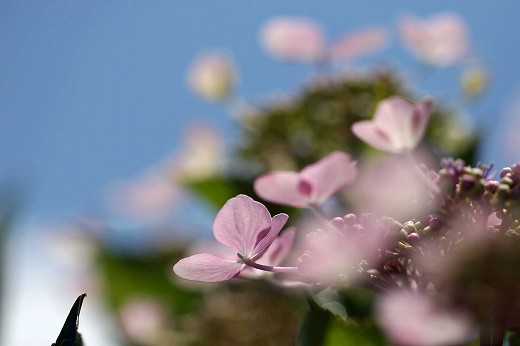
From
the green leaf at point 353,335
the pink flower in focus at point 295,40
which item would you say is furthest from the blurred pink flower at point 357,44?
the green leaf at point 353,335

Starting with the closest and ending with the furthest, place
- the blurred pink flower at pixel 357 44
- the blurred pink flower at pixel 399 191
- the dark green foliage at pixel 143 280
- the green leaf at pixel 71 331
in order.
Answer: the green leaf at pixel 71 331 < the blurred pink flower at pixel 399 191 < the blurred pink flower at pixel 357 44 < the dark green foliage at pixel 143 280

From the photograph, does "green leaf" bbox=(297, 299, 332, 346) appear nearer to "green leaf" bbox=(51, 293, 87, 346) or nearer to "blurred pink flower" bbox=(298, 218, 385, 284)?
"blurred pink flower" bbox=(298, 218, 385, 284)

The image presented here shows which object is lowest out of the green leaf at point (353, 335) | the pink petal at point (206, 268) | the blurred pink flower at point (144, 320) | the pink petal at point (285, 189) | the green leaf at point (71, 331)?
the blurred pink flower at point (144, 320)

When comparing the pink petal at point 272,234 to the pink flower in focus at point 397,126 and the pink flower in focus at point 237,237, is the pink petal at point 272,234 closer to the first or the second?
the pink flower in focus at point 237,237

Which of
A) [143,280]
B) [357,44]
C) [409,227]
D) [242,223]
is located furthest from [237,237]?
[143,280]

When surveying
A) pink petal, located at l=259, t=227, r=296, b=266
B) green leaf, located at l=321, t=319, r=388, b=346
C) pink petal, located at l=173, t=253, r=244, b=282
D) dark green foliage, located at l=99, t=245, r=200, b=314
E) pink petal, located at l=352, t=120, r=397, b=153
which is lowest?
dark green foliage, located at l=99, t=245, r=200, b=314

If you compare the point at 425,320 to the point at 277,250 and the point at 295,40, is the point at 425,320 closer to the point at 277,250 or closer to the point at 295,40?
the point at 277,250

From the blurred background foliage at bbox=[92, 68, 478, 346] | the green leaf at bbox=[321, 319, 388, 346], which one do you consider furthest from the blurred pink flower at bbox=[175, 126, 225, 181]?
the green leaf at bbox=[321, 319, 388, 346]

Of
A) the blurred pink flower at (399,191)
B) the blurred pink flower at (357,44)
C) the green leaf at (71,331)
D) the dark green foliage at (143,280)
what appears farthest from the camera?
the dark green foliage at (143,280)

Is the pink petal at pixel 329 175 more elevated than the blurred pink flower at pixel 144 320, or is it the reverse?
the pink petal at pixel 329 175
